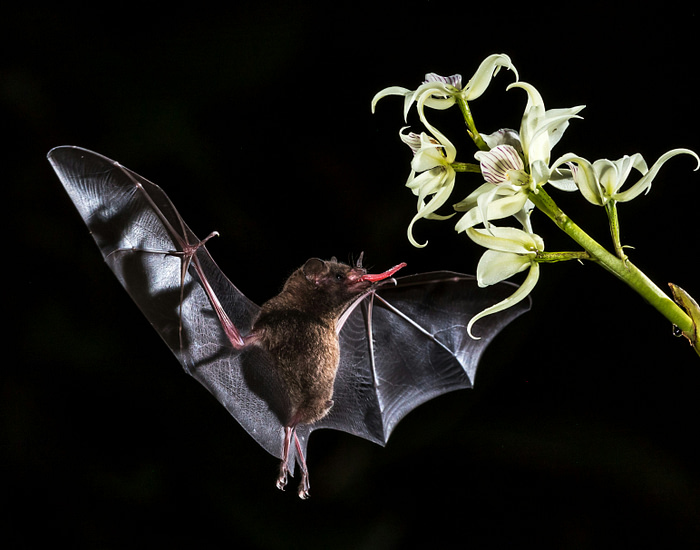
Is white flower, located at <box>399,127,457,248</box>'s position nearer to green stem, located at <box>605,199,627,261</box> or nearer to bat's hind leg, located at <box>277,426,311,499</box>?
green stem, located at <box>605,199,627,261</box>

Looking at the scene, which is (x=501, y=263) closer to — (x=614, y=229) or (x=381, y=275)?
(x=614, y=229)

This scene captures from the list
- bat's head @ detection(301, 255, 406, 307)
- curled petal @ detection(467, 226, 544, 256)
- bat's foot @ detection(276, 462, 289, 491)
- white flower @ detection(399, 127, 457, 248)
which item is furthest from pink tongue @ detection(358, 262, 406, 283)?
bat's foot @ detection(276, 462, 289, 491)

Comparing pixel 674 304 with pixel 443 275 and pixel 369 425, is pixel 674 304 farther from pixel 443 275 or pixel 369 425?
pixel 369 425

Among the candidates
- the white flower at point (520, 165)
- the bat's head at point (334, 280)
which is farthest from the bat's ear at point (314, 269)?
the white flower at point (520, 165)

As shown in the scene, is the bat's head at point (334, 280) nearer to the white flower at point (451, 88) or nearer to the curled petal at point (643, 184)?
the white flower at point (451, 88)

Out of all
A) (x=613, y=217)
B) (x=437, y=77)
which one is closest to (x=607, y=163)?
(x=613, y=217)

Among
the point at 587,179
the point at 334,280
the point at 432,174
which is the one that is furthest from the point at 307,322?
Answer: the point at 587,179
